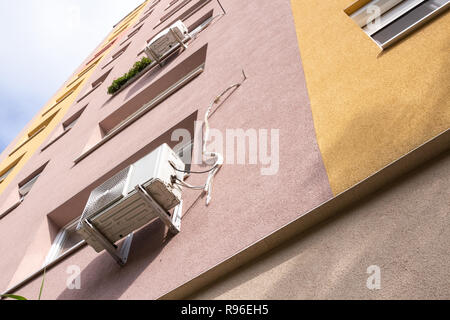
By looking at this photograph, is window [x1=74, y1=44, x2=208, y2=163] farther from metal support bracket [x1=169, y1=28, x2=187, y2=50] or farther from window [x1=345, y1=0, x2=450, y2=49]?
window [x1=345, y1=0, x2=450, y2=49]

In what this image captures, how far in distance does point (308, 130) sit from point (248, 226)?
96cm

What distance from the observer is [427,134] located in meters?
2.30

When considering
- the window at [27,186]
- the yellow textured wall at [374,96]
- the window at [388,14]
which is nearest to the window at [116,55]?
the window at [27,186]

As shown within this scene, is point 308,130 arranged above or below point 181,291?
above

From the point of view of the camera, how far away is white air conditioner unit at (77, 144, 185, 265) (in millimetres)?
3373

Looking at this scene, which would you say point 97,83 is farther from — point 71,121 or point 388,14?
point 388,14

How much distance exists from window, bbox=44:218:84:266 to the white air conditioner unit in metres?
2.22

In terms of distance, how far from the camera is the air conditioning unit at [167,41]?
7836mm

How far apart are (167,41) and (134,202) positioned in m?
5.50

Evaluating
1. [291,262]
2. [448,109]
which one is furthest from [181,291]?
[448,109]

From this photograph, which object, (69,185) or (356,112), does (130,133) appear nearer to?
(69,185)

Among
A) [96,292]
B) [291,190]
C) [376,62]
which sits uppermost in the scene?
[376,62]

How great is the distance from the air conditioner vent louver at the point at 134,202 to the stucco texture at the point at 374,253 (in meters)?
1.14

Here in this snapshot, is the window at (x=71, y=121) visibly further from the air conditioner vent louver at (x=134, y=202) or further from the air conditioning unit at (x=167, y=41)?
the air conditioner vent louver at (x=134, y=202)
